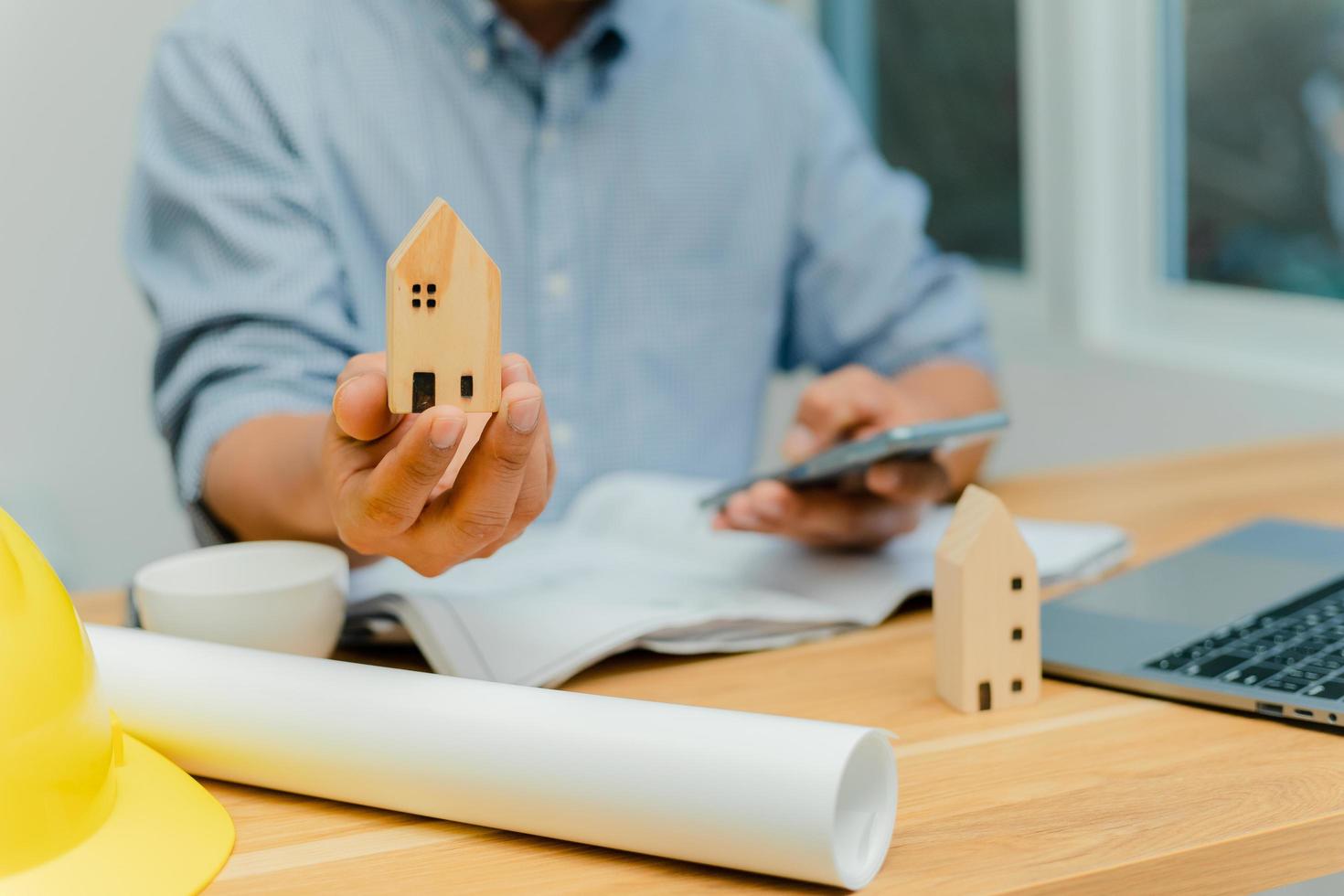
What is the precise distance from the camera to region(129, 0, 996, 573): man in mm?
998

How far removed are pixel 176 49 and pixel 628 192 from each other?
417 millimetres

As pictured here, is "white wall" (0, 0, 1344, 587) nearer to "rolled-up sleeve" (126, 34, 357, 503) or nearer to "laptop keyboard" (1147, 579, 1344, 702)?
"rolled-up sleeve" (126, 34, 357, 503)

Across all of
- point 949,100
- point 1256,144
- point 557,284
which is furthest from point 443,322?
point 949,100

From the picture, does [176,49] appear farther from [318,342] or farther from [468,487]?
[468,487]

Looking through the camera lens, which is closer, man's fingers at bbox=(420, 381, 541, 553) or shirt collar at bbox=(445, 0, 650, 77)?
man's fingers at bbox=(420, 381, 541, 553)

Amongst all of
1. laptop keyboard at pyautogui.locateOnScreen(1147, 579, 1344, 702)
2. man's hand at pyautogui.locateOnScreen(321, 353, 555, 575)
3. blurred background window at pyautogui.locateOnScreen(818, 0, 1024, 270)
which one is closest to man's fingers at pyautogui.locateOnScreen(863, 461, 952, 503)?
laptop keyboard at pyautogui.locateOnScreen(1147, 579, 1344, 702)

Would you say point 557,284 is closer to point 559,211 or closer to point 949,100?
point 559,211

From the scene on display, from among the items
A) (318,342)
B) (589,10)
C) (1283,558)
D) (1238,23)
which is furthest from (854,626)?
(1238,23)

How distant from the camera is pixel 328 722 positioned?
592 mm

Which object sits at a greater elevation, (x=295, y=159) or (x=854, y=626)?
(x=295, y=159)

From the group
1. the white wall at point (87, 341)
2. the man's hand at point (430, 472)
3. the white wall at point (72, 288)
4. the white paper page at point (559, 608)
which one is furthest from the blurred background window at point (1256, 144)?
the white wall at point (72, 288)

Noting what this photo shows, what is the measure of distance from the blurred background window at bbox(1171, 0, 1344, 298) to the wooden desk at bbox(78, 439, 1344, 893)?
1268 mm

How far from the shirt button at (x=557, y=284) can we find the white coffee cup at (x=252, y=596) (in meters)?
0.54

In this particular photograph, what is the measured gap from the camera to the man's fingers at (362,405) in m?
0.59
